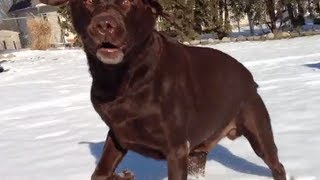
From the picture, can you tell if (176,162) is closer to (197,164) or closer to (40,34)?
(197,164)

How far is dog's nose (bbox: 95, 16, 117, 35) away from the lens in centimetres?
235

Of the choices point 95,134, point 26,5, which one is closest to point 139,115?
point 95,134

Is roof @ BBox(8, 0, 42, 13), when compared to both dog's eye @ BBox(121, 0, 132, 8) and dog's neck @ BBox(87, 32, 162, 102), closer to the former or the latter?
dog's neck @ BBox(87, 32, 162, 102)

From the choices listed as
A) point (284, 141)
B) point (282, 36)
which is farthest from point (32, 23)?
point (284, 141)

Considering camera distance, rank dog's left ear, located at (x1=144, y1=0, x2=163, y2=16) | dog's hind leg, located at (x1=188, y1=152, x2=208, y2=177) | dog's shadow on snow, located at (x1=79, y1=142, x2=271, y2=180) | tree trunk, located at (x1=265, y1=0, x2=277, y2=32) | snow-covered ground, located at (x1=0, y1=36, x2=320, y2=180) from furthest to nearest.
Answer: tree trunk, located at (x1=265, y1=0, x2=277, y2=32), snow-covered ground, located at (x1=0, y1=36, x2=320, y2=180), dog's shadow on snow, located at (x1=79, y1=142, x2=271, y2=180), dog's hind leg, located at (x1=188, y1=152, x2=208, y2=177), dog's left ear, located at (x1=144, y1=0, x2=163, y2=16)

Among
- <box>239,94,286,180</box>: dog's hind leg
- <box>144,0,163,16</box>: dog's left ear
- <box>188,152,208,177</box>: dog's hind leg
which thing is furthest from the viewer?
<box>188,152,208,177</box>: dog's hind leg

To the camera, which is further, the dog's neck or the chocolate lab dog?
the dog's neck

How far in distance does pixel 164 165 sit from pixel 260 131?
969 millimetres

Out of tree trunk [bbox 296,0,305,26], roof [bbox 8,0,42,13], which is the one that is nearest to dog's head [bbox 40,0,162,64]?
tree trunk [bbox 296,0,305,26]

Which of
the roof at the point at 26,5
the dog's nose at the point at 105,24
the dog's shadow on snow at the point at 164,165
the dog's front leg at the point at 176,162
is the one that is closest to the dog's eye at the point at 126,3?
the dog's nose at the point at 105,24

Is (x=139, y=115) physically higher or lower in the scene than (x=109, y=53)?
lower

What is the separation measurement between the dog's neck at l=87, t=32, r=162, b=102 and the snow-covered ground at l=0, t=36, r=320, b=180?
3.83ft

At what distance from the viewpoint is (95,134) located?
5637 mm

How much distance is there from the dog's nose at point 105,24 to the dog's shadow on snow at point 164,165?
166 cm
